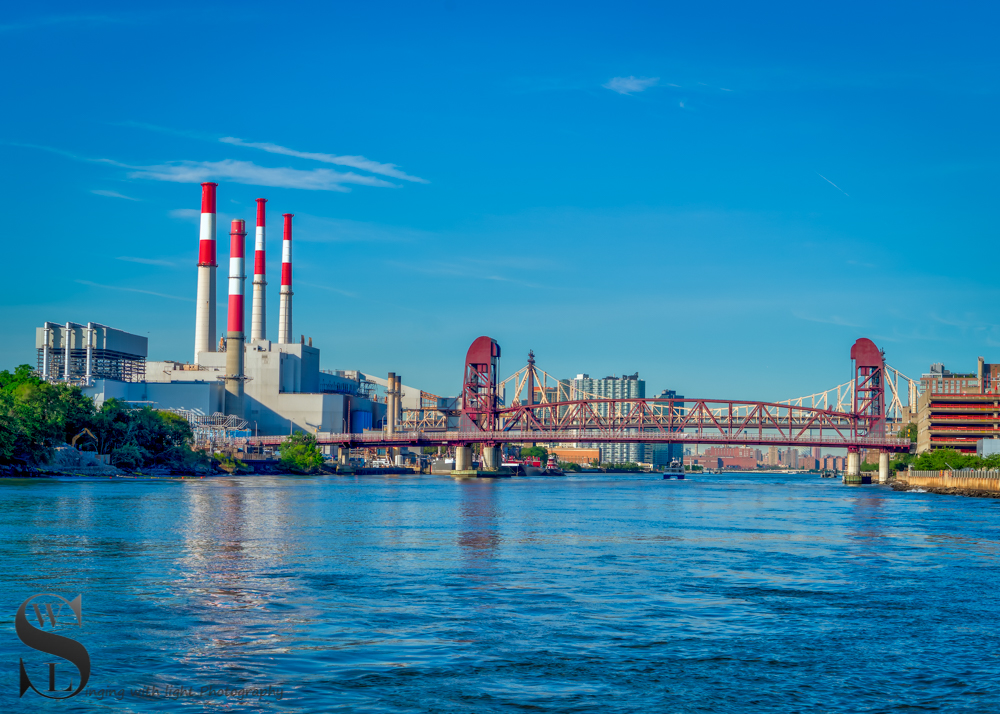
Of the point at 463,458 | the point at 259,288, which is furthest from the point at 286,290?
the point at 463,458

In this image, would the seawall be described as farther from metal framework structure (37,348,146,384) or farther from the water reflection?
metal framework structure (37,348,146,384)

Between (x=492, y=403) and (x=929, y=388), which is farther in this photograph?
(x=929, y=388)

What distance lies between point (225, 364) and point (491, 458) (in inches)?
1791

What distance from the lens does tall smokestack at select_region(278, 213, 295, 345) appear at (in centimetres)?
17138

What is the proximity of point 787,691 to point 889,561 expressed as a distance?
18.1 metres

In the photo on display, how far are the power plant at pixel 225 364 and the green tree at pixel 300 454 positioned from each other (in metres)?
10.4

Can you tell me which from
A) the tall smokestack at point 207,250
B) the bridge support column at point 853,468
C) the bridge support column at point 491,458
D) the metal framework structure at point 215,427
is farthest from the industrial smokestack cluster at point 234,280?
the bridge support column at point 853,468

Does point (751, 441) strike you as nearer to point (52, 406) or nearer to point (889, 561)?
point (52, 406)

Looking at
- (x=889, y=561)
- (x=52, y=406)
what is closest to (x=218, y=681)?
(x=889, y=561)

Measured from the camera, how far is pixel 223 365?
163 meters

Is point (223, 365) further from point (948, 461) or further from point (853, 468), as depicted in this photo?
point (948, 461)

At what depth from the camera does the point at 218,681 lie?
13.7m

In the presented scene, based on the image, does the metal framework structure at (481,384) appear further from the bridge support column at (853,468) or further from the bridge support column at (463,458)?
the bridge support column at (853,468)

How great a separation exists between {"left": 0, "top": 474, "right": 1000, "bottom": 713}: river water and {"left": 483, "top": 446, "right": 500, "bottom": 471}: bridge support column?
114 metres
